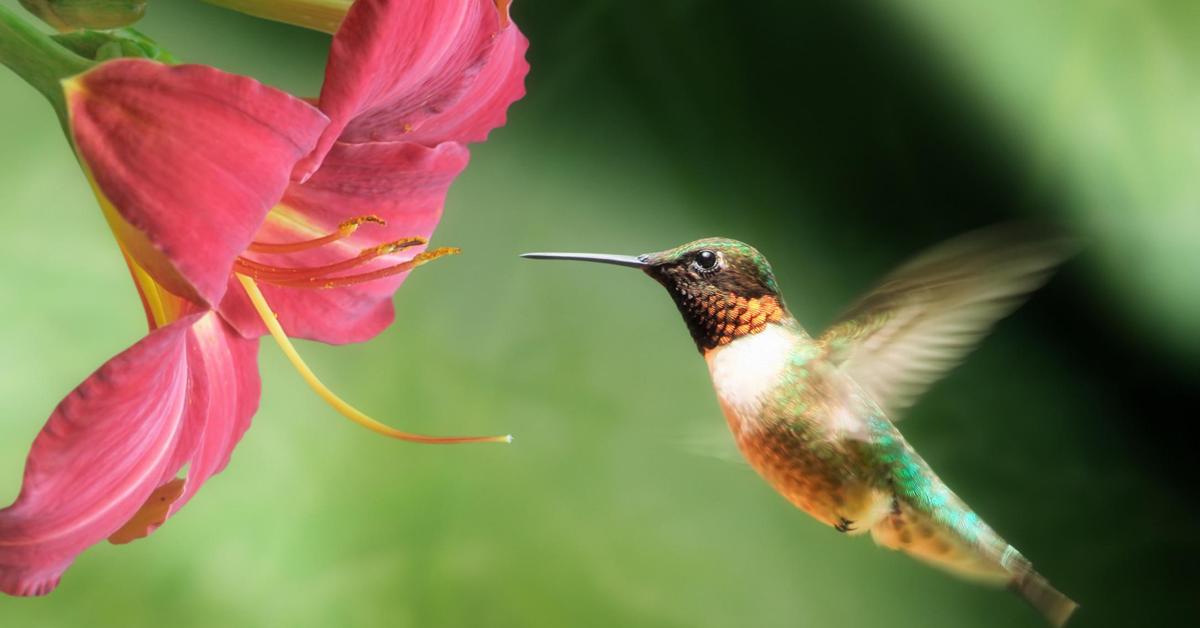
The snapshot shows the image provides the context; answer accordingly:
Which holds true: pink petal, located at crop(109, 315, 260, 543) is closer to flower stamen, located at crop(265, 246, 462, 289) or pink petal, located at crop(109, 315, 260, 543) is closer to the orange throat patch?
flower stamen, located at crop(265, 246, 462, 289)

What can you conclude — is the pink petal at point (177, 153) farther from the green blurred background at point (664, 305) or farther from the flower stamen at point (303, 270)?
the green blurred background at point (664, 305)

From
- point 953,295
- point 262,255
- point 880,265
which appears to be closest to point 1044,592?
point 953,295

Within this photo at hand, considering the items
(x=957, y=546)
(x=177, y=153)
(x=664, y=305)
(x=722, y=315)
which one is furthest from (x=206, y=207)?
(x=664, y=305)

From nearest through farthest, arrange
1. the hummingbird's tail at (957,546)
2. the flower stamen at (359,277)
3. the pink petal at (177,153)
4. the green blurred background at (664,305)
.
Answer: the pink petal at (177,153)
the flower stamen at (359,277)
the hummingbird's tail at (957,546)
the green blurred background at (664,305)

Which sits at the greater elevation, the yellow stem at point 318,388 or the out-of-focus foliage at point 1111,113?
the out-of-focus foliage at point 1111,113

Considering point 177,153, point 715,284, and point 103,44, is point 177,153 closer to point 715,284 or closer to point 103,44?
point 103,44

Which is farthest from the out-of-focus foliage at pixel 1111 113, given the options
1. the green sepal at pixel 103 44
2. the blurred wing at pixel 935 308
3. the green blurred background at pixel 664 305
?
the green sepal at pixel 103 44

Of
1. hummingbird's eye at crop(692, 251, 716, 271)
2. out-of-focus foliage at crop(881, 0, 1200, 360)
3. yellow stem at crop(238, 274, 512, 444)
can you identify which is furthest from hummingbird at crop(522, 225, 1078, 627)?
out-of-focus foliage at crop(881, 0, 1200, 360)
